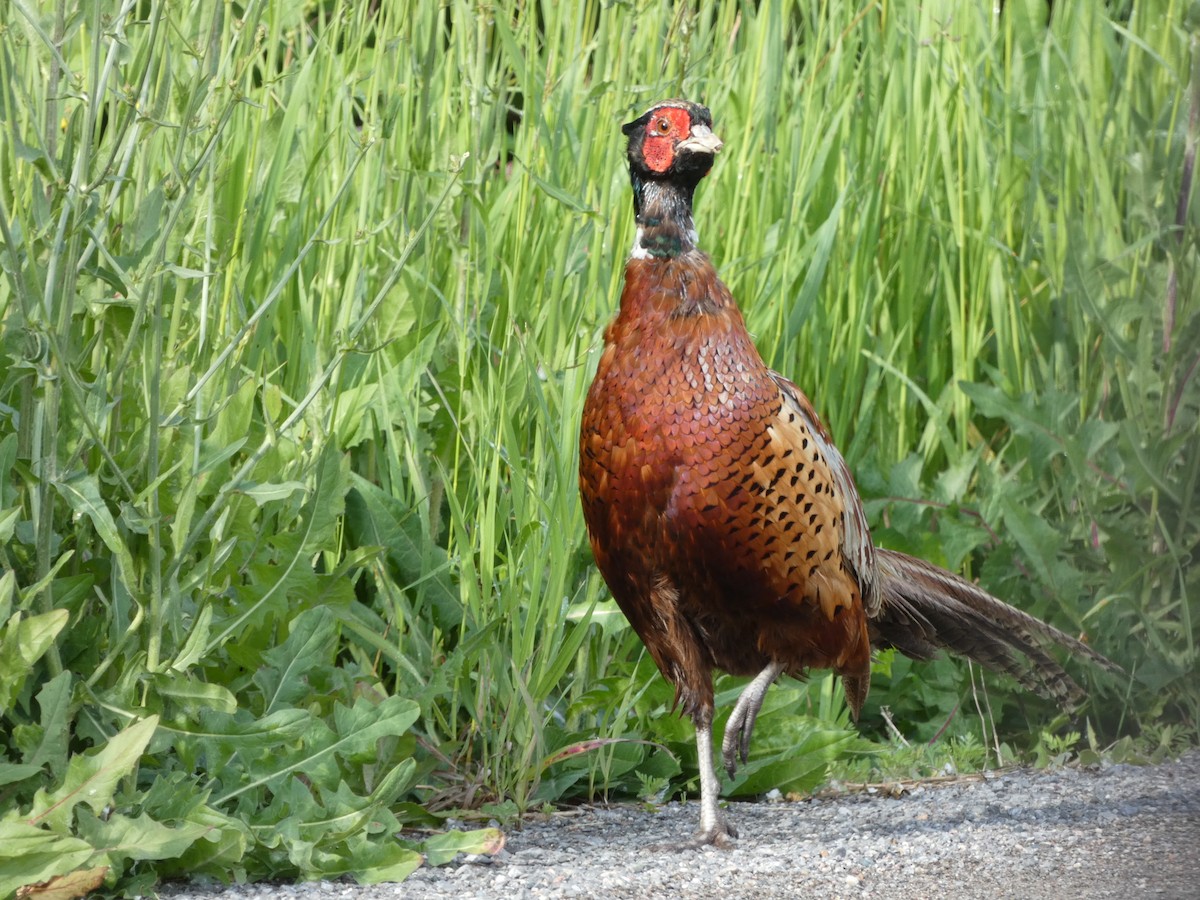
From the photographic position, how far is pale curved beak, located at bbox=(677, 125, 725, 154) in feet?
10.4

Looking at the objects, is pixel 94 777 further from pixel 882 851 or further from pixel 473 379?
pixel 882 851

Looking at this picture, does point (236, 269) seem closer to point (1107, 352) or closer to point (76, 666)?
point (76, 666)

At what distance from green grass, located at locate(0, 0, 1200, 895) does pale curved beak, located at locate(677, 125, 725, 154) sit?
0.35 meters

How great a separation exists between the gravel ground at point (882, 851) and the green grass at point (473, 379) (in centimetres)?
11

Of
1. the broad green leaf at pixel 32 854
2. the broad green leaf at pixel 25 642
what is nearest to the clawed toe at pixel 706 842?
the broad green leaf at pixel 32 854

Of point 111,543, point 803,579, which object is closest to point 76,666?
point 111,543

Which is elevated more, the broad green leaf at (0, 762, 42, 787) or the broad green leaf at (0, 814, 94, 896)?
the broad green leaf at (0, 762, 42, 787)

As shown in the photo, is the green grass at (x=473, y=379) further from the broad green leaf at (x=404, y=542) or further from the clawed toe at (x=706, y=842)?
the clawed toe at (x=706, y=842)

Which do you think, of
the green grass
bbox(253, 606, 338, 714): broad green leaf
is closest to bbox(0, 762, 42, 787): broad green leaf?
the green grass

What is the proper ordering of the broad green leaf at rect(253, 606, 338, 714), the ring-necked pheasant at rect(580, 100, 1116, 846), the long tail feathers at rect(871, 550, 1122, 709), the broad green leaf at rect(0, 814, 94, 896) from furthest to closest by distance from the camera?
the long tail feathers at rect(871, 550, 1122, 709) → the ring-necked pheasant at rect(580, 100, 1116, 846) → the broad green leaf at rect(253, 606, 338, 714) → the broad green leaf at rect(0, 814, 94, 896)

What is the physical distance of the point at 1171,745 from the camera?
13.2ft

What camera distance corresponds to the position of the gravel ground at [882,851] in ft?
9.07

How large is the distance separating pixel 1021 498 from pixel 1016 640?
705mm

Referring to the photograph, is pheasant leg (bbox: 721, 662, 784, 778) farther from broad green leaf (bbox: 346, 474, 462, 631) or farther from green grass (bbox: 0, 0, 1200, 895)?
broad green leaf (bbox: 346, 474, 462, 631)
